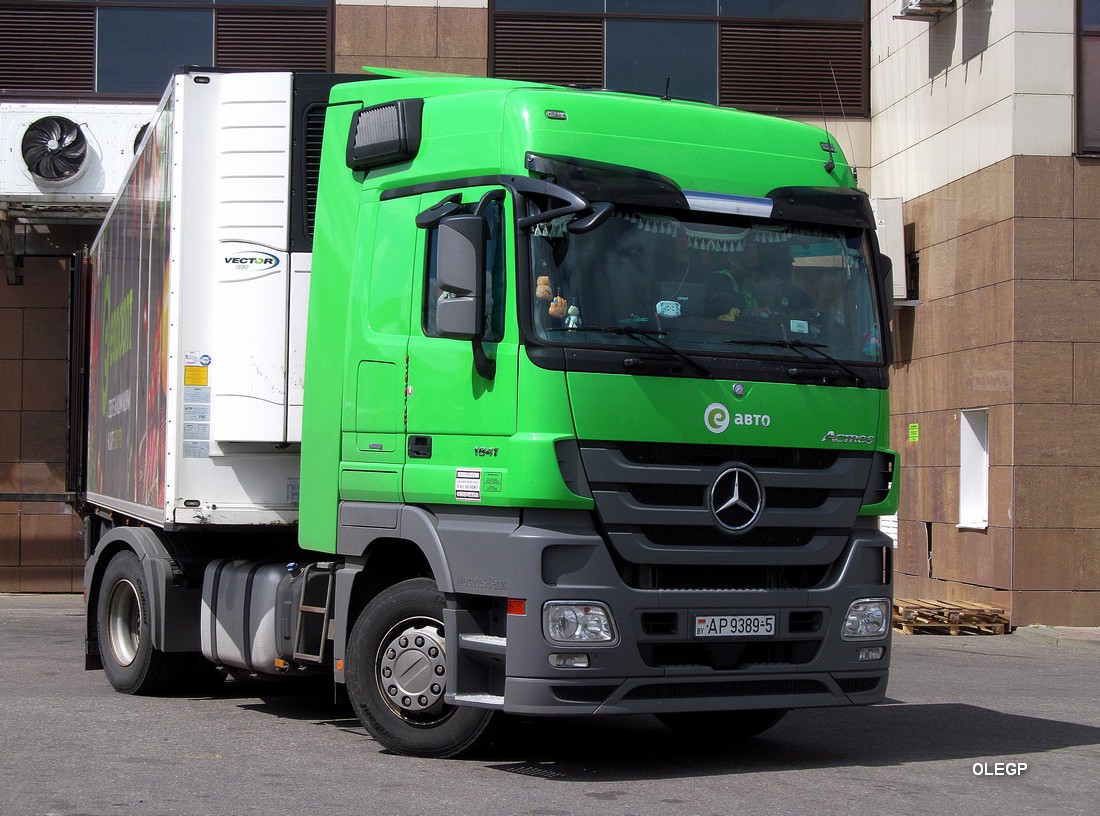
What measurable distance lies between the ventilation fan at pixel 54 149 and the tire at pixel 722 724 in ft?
41.6

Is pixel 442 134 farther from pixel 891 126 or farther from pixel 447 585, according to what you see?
pixel 891 126

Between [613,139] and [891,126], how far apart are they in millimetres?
13125

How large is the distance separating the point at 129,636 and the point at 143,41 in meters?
11.7

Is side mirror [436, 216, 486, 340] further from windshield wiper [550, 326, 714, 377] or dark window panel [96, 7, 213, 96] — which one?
dark window panel [96, 7, 213, 96]

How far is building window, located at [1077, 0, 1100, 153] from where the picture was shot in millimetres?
16578

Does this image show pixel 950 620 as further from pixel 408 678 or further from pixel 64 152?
pixel 64 152

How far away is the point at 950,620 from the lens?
52.5ft

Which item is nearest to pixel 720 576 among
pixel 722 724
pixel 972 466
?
pixel 722 724

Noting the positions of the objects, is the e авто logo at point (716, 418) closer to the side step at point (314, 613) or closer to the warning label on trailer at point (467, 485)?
the warning label on trailer at point (467, 485)

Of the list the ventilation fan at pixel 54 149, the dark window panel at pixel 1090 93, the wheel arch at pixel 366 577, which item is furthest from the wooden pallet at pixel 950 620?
the ventilation fan at pixel 54 149

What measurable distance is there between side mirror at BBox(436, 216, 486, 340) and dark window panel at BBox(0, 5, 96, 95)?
14.3 metres

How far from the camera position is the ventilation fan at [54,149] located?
18.6 m

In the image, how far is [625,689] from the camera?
713 centimetres

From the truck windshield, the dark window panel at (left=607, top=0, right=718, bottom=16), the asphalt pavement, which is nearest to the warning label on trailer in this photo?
the truck windshield
